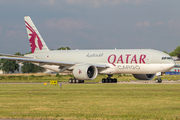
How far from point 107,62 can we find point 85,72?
4.77m

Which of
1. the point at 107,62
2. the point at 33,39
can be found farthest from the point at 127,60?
the point at 33,39

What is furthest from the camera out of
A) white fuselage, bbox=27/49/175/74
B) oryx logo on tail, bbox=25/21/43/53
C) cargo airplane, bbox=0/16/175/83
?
oryx logo on tail, bbox=25/21/43/53

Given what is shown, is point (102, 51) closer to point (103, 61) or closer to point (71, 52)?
point (103, 61)

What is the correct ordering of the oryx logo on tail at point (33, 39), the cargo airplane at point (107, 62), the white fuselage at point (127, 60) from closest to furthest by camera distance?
the white fuselage at point (127, 60) → the cargo airplane at point (107, 62) → the oryx logo on tail at point (33, 39)

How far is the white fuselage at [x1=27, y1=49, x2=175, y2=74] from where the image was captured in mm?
42219

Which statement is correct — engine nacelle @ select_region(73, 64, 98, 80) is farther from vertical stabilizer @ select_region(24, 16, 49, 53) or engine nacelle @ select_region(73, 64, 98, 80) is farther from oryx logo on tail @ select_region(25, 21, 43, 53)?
oryx logo on tail @ select_region(25, 21, 43, 53)

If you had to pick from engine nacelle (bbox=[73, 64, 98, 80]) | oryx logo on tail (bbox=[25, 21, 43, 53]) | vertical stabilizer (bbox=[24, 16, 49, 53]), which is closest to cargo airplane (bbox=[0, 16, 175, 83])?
engine nacelle (bbox=[73, 64, 98, 80])

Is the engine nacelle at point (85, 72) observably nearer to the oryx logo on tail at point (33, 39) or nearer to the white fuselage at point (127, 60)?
the white fuselage at point (127, 60)

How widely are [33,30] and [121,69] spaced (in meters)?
17.2

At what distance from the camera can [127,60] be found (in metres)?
43.8

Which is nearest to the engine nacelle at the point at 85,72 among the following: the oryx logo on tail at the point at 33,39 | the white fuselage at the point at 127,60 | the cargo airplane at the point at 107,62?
the cargo airplane at the point at 107,62

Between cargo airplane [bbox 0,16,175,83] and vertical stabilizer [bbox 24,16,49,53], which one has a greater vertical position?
vertical stabilizer [bbox 24,16,49,53]

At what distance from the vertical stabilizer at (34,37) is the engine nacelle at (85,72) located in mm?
11965

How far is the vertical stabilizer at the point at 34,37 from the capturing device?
53.9 meters
